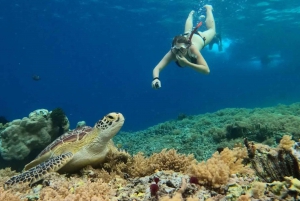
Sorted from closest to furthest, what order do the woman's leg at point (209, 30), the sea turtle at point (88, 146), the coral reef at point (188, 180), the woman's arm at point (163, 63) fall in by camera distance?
1. the coral reef at point (188, 180)
2. the sea turtle at point (88, 146)
3. the woman's arm at point (163, 63)
4. the woman's leg at point (209, 30)

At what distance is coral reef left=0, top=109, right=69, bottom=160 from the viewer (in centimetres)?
678

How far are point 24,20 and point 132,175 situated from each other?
34.1 m

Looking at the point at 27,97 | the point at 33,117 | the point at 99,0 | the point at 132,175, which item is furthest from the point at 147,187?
the point at 27,97

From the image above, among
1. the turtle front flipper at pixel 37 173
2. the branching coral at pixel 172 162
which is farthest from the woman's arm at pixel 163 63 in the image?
the turtle front flipper at pixel 37 173

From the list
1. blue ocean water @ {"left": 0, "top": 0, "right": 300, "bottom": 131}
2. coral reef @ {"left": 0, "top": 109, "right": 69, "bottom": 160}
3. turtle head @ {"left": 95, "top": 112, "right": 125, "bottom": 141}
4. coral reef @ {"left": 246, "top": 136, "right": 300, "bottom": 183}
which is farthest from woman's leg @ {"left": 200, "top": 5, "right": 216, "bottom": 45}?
blue ocean water @ {"left": 0, "top": 0, "right": 300, "bottom": 131}

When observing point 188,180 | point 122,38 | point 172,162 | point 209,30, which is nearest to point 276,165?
point 188,180

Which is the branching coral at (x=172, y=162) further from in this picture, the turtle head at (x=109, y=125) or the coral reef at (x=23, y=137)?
the coral reef at (x=23, y=137)

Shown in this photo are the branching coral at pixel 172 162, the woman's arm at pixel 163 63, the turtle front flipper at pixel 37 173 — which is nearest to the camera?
the turtle front flipper at pixel 37 173

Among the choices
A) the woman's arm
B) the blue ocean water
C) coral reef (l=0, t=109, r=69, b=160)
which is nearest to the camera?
the woman's arm

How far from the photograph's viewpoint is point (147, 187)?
7.75 ft

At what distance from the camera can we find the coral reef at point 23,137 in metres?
6.78

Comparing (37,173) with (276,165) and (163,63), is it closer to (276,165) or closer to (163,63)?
(276,165)

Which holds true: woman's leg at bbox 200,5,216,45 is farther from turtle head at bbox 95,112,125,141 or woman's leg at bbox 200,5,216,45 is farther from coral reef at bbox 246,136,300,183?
coral reef at bbox 246,136,300,183

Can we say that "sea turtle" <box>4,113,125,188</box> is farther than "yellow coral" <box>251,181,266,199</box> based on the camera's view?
Yes
